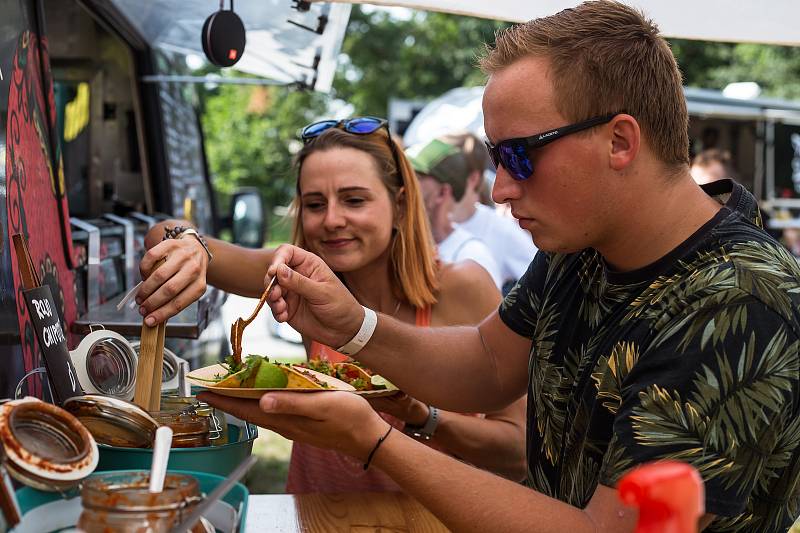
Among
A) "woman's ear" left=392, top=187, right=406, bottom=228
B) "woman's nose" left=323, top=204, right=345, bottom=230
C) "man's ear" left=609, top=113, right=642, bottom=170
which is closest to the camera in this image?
"man's ear" left=609, top=113, right=642, bottom=170

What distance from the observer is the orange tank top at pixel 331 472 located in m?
2.99

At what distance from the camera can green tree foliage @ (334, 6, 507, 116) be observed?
1213 inches

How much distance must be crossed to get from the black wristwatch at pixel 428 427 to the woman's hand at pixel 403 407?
0.07 ft

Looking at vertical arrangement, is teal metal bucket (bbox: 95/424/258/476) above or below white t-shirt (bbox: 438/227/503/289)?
above

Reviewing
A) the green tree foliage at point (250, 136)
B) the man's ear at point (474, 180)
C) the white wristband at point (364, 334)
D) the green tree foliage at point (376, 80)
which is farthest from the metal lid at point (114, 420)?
the green tree foliage at point (250, 136)

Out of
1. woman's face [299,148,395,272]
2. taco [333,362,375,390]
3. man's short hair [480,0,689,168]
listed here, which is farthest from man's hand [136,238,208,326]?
woman's face [299,148,395,272]

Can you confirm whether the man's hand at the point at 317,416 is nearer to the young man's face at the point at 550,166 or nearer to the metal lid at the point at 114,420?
the metal lid at the point at 114,420

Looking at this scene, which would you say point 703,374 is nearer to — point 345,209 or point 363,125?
point 345,209

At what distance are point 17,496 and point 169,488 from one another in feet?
0.75

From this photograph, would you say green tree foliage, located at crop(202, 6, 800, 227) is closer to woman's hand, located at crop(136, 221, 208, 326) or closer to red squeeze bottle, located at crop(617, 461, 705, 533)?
woman's hand, located at crop(136, 221, 208, 326)

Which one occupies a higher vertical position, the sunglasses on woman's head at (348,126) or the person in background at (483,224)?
the sunglasses on woman's head at (348,126)

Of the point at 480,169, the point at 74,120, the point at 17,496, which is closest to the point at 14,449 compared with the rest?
the point at 17,496

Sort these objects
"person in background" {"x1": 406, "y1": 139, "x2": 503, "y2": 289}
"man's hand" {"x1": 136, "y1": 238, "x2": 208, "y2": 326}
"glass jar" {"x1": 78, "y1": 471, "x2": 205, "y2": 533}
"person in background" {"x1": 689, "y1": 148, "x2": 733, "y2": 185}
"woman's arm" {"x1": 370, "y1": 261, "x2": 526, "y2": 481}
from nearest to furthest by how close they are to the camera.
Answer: "glass jar" {"x1": 78, "y1": 471, "x2": 205, "y2": 533} → "man's hand" {"x1": 136, "y1": 238, "x2": 208, "y2": 326} → "woman's arm" {"x1": 370, "y1": 261, "x2": 526, "y2": 481} → "person in background" {"x1": 406, "y1": 139, "x2": 503, "y2": 289} → "person in background" {"x1": 689, "y1": 148, "x2": 733, "y2": 185}

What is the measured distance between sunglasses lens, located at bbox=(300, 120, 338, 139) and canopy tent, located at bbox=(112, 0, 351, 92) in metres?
0.55
